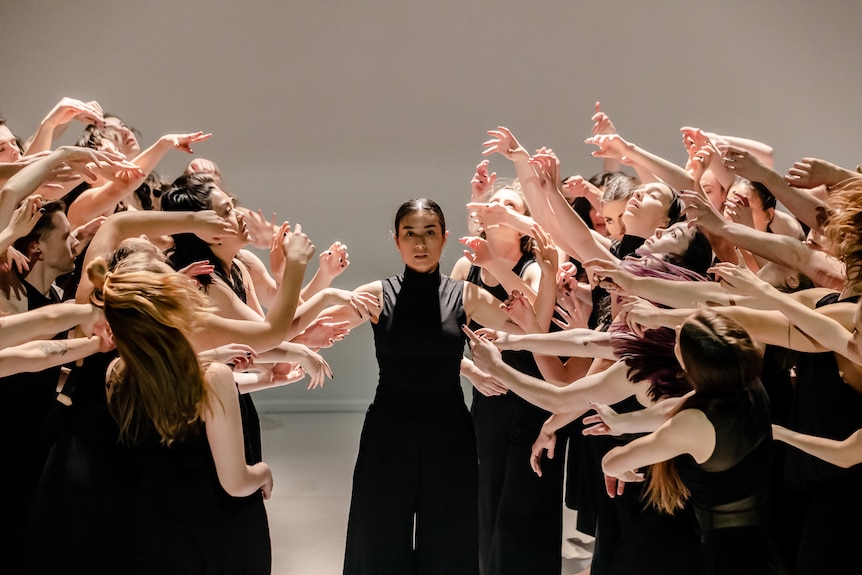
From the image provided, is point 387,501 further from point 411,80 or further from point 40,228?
point 411,80

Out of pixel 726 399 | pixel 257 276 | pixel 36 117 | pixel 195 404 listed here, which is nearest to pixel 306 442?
pixel 257 276

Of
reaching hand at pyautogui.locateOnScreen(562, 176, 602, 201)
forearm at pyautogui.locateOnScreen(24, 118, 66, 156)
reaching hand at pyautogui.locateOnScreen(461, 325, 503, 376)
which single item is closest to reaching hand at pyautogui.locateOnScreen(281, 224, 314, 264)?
reaching hand at pyautogui.locateOnScreen(461, 325, 503, 376)

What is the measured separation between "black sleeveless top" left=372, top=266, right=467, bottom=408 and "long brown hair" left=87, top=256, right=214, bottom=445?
0.80 m

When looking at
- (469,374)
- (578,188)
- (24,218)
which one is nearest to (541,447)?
(469,374)

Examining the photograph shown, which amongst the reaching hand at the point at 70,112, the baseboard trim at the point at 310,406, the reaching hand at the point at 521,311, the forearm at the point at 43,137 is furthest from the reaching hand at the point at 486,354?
the baseboard trim at the point at 310,406

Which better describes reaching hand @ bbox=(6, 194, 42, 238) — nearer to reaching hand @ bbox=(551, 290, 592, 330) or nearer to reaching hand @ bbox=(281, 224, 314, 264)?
reaching hand @ bbox=(281, 224, 314, 264)

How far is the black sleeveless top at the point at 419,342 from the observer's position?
→ 9.50 ft

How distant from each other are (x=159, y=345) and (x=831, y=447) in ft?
5.49

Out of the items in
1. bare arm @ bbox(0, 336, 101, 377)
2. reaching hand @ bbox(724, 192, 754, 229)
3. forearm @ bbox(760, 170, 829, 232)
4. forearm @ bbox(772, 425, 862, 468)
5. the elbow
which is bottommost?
the elbow

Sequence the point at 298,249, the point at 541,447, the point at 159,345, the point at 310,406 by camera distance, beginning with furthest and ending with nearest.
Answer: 1. the point at 310,406
2. the point at 541,447
3. the point at 298,249
4. the point at 159,345

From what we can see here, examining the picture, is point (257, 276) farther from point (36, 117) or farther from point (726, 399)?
point (36, 117)

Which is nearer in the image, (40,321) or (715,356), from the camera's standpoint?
(715,356)

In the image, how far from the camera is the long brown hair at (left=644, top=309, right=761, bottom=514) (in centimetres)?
210

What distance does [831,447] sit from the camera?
2.20 meters
